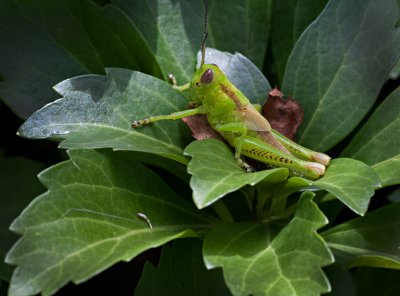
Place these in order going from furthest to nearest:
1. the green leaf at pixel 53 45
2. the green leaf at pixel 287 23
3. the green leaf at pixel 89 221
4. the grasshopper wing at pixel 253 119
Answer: the green leaf at pixel 287 23, the grasshopper wing at pixel 253 119, the green leaf at pixel 53 45, the green leaf at pixel 89 221

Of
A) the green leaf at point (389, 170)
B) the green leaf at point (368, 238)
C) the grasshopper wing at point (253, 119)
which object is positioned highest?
the grasshopper wing at point (253, 119)

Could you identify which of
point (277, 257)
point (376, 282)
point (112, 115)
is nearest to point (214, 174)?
point (277, 257)

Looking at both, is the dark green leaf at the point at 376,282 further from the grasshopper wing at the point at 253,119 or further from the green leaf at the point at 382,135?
the grasshopper wing at the point at 253,119

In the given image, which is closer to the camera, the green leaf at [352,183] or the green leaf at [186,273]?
the green leaf at [352,183]

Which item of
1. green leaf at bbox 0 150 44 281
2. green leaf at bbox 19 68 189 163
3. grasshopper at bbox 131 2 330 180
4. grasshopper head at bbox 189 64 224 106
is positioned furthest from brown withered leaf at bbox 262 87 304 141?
green leaf at bbox 0 150 44 281

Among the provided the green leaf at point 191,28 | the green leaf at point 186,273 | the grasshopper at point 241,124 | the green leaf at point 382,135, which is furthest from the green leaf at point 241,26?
the green leaf at point 186,273

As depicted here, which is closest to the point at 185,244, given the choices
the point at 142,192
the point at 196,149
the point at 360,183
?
the point at 142,192
